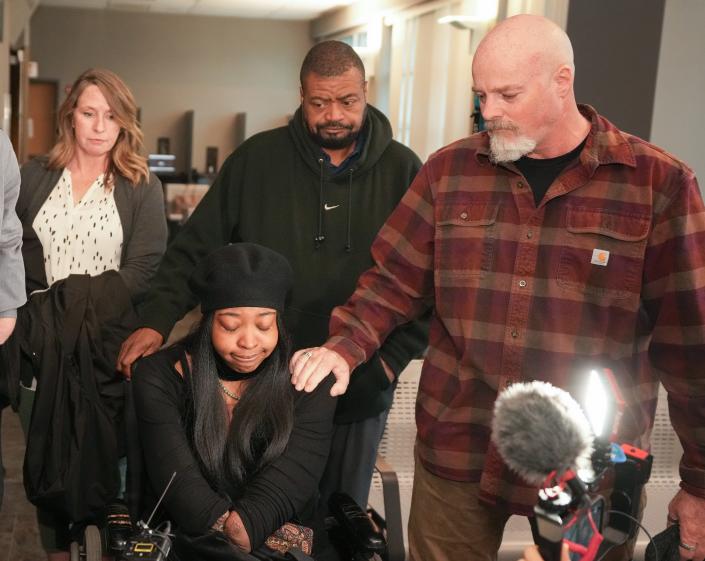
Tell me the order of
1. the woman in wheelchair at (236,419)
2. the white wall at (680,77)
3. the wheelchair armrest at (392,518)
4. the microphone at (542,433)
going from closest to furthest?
the microphone at (542,433) < the woman in wheelchair at (236,419) < the wheelchair armrest at (392,518) < the white wall at (680,77)

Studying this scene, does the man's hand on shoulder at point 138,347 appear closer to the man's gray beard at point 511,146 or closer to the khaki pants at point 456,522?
the khaki pants at point 456,522

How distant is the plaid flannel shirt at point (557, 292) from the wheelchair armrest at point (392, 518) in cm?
28

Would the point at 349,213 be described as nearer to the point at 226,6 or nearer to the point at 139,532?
the point at 139,532

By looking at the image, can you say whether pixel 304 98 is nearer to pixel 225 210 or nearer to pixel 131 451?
pixel 225 210

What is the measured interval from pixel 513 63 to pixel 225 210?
1.09 metres

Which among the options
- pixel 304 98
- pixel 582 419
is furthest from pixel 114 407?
pixel 582 419

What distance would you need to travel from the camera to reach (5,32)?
695 cm

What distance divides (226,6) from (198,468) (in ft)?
38.1

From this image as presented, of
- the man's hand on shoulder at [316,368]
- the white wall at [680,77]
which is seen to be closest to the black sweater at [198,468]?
the man's hand on shoulder at [316,368]

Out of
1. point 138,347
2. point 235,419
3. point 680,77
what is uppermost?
point 680,77

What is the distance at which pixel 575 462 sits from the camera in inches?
40.9

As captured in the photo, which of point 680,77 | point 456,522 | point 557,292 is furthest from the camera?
point 680,77

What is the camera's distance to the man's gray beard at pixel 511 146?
5.85ft

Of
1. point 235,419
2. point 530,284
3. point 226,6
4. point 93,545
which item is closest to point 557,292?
point 530,284
